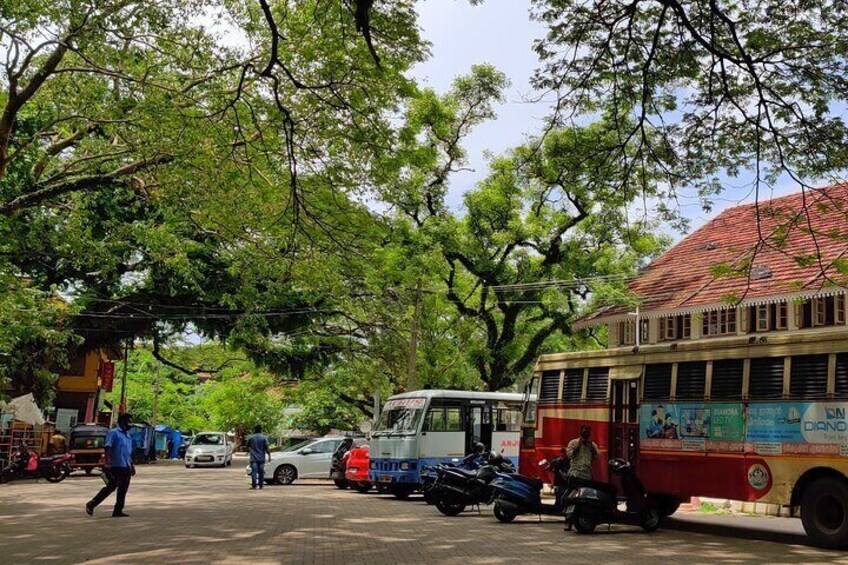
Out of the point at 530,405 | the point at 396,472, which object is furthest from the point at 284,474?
the point at 530,405

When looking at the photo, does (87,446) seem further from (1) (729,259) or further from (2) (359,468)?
(1) (729,259)

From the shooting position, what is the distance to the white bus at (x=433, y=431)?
68.8ft

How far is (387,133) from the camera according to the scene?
12867 millimetres

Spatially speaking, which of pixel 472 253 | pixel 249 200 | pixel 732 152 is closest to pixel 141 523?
pixel 249 200

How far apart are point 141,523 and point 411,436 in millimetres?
8330

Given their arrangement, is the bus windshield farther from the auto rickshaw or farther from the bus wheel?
the auto rickshaw

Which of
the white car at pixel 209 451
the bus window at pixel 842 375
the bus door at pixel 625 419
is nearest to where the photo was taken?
the bus window at pixel 842 375

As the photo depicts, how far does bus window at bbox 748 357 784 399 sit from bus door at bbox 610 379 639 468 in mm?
2395

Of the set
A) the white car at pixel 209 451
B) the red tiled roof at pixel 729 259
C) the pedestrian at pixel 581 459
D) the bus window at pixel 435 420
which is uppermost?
the red tiled roof at pixel 729 259

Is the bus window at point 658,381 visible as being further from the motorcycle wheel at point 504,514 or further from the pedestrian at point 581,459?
the motorcycle wheel at point 504,514

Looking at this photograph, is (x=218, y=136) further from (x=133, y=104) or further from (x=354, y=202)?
(x=354, y=202)

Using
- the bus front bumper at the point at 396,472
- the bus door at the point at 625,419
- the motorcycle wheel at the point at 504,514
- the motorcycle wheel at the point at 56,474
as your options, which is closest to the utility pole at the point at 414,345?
the bus front bumper at the point at 396,472

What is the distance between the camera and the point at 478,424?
72.8 ft

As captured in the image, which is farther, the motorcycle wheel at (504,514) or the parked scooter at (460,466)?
the parked scooter at (460,466)
